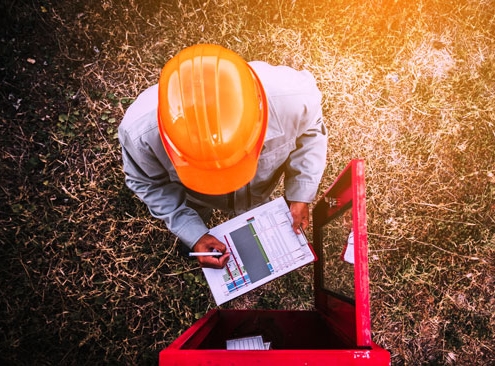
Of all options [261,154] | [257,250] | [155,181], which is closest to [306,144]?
[261,154]

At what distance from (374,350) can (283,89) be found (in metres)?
1.12

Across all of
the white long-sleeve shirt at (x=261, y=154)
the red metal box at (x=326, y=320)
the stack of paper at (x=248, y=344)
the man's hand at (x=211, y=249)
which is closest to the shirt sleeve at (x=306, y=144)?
the white long-sleeve shirt at (x=261, y=154)

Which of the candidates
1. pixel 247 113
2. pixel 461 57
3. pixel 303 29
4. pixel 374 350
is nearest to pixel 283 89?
pixel 247 113

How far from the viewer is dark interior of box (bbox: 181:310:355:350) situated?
7.55 ft

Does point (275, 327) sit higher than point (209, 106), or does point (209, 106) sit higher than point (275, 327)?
point (209, 106)

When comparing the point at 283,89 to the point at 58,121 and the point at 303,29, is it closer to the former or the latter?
the point at 303,29

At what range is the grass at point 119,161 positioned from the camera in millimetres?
2920

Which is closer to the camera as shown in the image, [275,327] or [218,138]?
[218,138]

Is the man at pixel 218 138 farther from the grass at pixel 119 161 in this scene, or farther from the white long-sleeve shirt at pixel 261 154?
the grass at pixel 119 161

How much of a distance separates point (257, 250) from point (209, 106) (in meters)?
1.23

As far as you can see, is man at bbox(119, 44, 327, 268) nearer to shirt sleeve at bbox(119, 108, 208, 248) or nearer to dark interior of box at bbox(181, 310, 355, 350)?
shirt sleeve at bbox(119, 108, 208, 248)

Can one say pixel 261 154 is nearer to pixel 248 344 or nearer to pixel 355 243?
pixel 355 243

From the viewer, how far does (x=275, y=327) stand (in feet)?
7.92

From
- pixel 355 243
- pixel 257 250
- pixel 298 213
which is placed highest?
pixel 355 243
